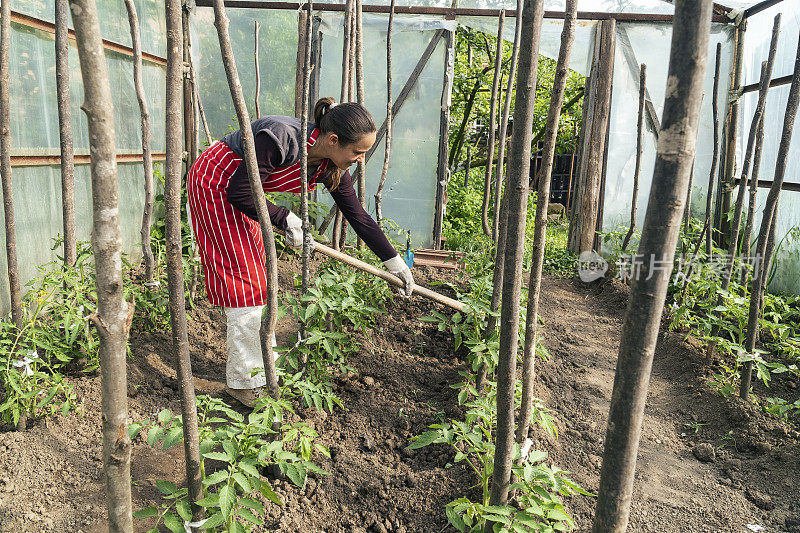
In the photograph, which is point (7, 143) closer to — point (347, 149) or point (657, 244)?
point (347, 149)

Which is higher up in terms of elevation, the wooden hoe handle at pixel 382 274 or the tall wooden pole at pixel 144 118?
the tall wooden pole at pixel 144 118

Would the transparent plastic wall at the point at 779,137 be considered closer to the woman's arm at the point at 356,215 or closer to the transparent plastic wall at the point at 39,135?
the woman's arm at the point at 356,215

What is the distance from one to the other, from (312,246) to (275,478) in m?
0.95

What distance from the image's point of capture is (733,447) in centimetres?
282

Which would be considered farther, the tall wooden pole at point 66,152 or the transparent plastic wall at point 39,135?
the transparent plastic wall at point 39,135

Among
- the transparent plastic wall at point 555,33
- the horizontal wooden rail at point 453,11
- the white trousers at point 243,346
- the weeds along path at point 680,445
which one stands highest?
the horizontal wooden rail at point 453,11

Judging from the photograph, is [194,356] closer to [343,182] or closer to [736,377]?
[343,182]

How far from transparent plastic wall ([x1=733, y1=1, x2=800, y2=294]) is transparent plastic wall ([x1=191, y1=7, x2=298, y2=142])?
4.60 meters

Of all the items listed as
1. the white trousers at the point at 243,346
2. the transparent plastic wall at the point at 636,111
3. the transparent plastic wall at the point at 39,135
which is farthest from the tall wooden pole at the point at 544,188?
the transparent plastic wall at the point at 636,111

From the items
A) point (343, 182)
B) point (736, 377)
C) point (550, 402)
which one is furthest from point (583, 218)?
point (343, 182)

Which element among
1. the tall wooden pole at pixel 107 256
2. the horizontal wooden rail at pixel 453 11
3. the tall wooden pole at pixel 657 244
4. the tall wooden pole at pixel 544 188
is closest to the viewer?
the tall wooden pole at pixel 657 244

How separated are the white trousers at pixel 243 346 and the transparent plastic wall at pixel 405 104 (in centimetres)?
324

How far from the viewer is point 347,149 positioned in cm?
256

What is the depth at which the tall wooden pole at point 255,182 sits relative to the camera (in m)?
1.67
